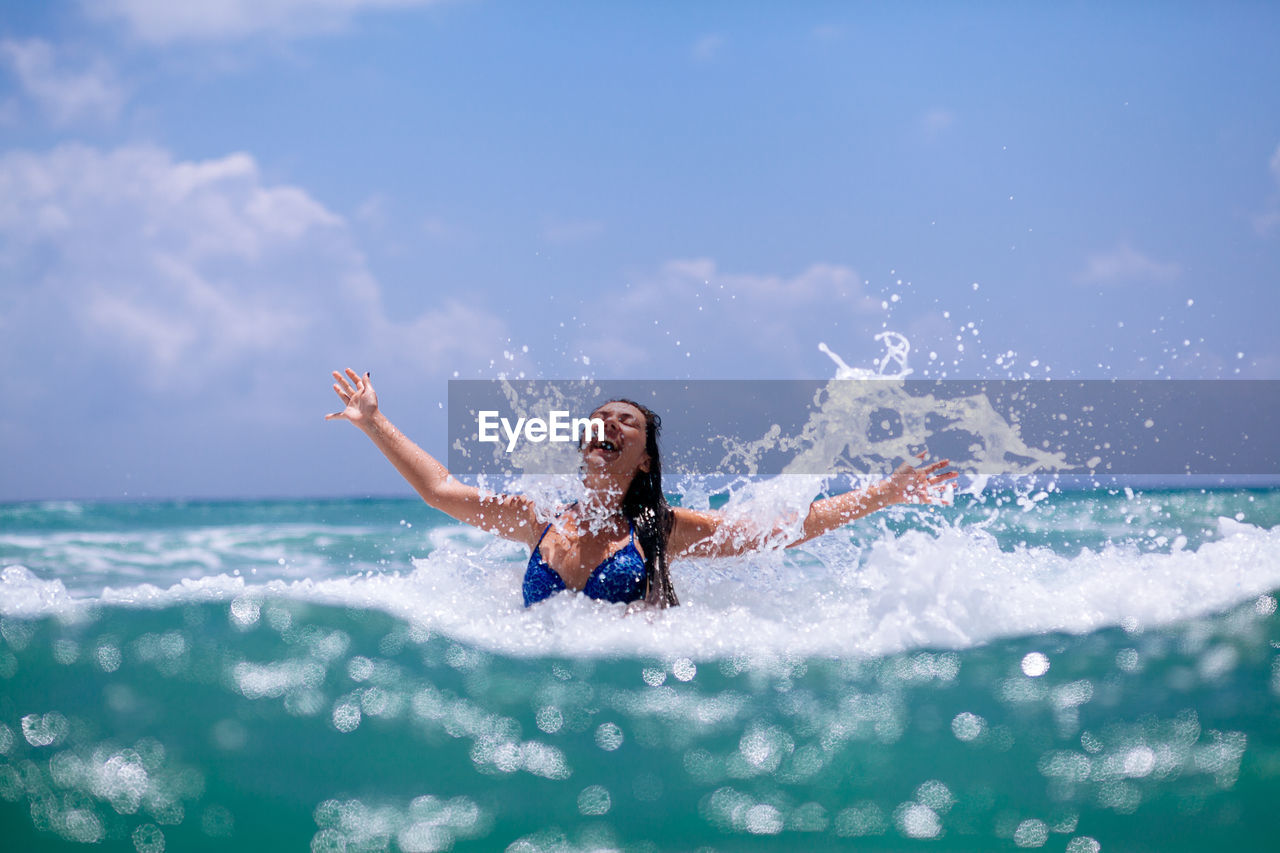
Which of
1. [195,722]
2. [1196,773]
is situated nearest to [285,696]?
[195,722]

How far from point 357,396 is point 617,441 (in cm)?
135

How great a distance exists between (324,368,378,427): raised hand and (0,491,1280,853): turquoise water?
116cm

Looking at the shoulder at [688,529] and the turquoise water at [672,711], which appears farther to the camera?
the shoulder at [688,529]

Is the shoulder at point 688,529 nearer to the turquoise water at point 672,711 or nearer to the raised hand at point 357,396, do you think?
the turquoise water at point 672,711

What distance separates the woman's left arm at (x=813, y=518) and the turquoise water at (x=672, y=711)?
0.80 ft

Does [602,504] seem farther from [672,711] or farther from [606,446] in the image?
[672,711]

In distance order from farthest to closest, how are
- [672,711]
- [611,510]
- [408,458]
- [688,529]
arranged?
[688,529]
[611,510]
[408,458]
[672,711]

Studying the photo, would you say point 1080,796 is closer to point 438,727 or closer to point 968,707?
point 968,707

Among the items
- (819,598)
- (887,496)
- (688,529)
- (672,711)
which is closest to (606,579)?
(688,529)

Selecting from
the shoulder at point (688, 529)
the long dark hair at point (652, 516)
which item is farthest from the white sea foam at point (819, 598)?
the shoulder at point (688, 529)

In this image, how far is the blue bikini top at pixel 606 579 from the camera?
4469 mm

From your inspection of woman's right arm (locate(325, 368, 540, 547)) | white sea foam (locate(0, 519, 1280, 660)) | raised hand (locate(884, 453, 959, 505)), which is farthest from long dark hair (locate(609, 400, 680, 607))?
raised hand (locate(884, 453, 959, 505))

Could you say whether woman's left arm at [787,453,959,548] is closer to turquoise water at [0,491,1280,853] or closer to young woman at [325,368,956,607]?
young woman at [325,368,956,607]

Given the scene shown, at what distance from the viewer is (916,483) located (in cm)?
452
